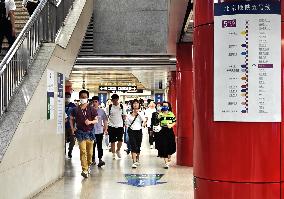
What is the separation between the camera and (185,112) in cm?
Answer: 1388

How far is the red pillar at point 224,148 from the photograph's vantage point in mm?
4594

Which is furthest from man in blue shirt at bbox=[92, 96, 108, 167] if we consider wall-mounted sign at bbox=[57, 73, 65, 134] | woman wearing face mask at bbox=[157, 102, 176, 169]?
wall-mounted sign at bbox=[57, 73, 65, 134]

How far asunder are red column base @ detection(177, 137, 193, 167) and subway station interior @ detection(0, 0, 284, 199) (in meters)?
0.03

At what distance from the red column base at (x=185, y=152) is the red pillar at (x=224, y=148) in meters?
8.71

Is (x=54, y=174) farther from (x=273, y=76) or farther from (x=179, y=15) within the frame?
(x=273, y=76)

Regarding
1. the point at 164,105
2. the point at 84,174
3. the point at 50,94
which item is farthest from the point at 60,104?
the point at 164,105

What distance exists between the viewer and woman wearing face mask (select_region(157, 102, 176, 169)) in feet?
43.1

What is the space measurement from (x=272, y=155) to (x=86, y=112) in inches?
273

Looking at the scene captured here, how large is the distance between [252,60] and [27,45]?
5701 millimetres

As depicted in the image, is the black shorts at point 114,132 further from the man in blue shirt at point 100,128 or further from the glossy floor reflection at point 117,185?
the man in blue shirt at point 100,128

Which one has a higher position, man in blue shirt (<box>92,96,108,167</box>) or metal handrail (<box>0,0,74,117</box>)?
metal handrail (<box>0,0,74,117</box>)

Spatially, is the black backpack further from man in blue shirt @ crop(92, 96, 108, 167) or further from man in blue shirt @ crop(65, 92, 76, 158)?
man in blue shirt @ crop(65, 92, 76, 158)

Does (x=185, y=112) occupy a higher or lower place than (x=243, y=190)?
higher

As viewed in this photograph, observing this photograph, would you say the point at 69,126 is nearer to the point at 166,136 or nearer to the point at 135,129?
the point at 135,129
